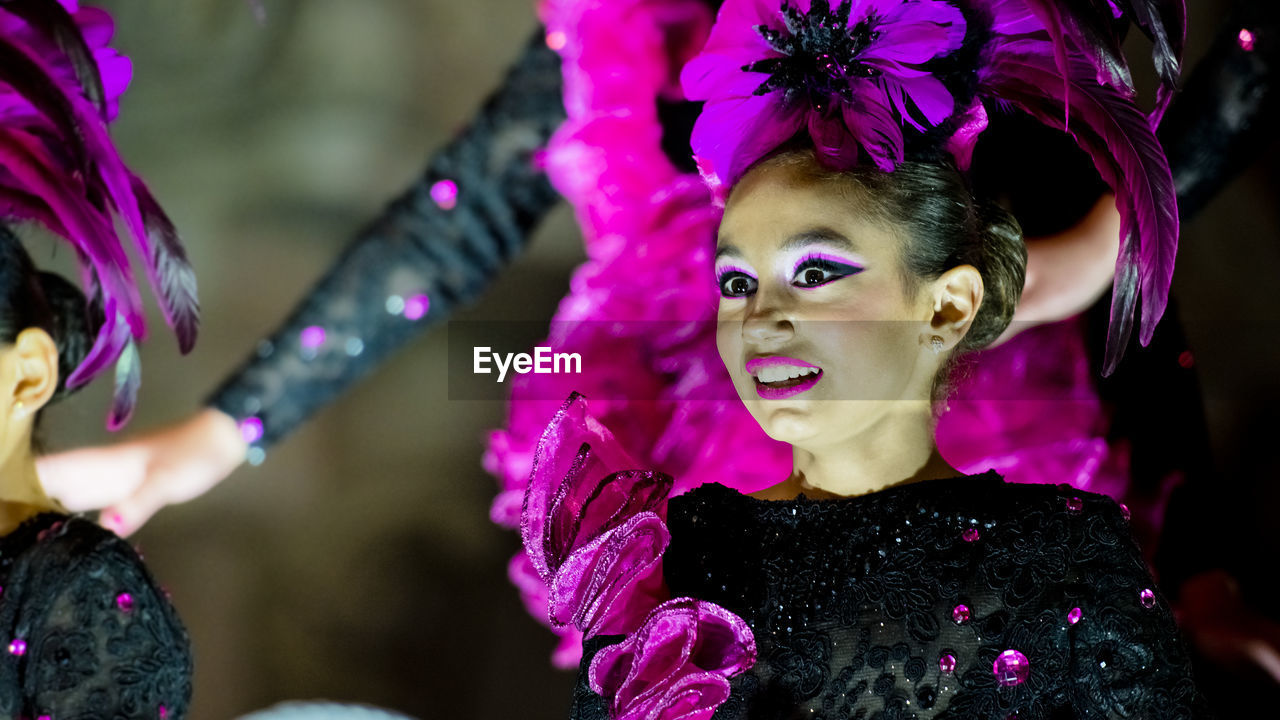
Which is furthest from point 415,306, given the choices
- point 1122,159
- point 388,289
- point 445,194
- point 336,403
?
point 1122,159

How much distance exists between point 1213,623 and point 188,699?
4.94 ft

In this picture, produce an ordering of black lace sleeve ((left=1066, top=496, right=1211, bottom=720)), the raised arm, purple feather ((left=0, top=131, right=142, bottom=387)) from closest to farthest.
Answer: black lace sleeve ((left=1066, top=496, right=1211, bottom=720)), purple feather ((left=0, top=131, right=142, bottom=387)), the raised arm

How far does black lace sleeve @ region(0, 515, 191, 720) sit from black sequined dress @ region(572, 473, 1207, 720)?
0.60 meters

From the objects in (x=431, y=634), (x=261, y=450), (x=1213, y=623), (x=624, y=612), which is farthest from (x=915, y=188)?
(x=431, y=634)

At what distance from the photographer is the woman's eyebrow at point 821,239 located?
1444mm

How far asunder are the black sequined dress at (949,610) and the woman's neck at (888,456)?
3cm

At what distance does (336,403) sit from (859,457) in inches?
58.6

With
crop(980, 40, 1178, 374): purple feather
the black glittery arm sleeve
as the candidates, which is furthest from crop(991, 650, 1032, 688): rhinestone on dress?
the black glittery arm sleeve

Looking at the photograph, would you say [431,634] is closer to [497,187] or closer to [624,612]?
[497,187]

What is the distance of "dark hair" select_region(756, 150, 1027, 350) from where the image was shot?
146cm

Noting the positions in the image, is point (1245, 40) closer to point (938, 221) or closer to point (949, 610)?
point (938, 221)

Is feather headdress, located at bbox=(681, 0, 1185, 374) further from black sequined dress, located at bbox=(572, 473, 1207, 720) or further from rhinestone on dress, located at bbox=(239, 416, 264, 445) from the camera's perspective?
rhinestone on dress, located at bbox=(239, 416, 264, 445)

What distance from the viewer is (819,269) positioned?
4.77ft

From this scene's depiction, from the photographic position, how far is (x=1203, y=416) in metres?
2.04
